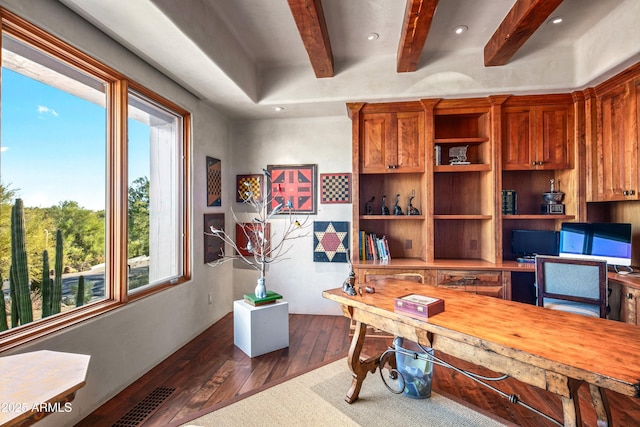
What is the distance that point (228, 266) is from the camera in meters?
4.10

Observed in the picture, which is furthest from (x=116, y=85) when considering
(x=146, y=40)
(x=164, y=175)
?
(x=164, y=175)

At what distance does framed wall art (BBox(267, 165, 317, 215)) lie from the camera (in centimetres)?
403

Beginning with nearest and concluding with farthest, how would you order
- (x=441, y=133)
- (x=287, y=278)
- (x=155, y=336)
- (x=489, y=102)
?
(x=155, y=336), (x=489, y=102), (x=441, y=133), (x=287, y=278)

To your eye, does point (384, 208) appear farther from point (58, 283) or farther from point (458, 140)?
point (58, 283)

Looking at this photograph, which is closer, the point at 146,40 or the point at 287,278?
the point at 146,40

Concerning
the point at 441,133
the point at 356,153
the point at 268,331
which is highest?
the point at 441,133

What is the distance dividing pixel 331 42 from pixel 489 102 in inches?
69.5

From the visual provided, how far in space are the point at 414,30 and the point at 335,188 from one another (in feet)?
6.42

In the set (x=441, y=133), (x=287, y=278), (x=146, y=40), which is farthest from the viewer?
(x=287, y=278)

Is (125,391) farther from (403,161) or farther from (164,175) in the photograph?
(403,161)

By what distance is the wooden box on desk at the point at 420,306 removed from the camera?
5.45ft

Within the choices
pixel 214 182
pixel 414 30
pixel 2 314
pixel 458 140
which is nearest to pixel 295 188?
pixel 214 182

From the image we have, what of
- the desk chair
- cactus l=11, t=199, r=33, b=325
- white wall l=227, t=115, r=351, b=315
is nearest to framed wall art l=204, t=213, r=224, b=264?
white wall l=227, t=115, r=351, b=315

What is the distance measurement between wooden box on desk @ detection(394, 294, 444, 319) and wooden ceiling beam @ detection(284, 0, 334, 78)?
2.06 m
